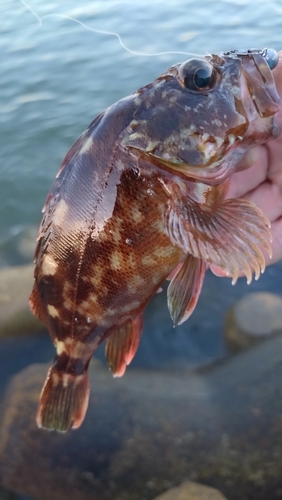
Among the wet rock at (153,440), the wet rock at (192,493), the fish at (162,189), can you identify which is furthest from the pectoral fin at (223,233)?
the wet rock at (153,440)

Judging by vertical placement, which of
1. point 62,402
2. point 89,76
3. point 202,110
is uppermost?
point 202,110

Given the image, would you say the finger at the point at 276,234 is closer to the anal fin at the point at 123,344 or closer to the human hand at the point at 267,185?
the human hand at the point at 267,185

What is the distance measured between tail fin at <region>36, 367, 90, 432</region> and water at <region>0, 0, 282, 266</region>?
3.15m

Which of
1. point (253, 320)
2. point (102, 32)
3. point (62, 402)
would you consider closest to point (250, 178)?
point (253, 320)

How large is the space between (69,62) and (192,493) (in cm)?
907

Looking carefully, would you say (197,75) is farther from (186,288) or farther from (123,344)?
(123,344)

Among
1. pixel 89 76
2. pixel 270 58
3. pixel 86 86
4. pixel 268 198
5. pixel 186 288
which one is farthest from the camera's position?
pixel 89 76

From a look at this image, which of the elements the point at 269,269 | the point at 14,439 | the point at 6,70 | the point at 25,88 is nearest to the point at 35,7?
the point at 6,70

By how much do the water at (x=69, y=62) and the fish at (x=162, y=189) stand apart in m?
3.56

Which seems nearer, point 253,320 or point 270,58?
point 270,58

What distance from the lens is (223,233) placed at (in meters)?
2.07

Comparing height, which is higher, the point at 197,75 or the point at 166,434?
the point at 197,75

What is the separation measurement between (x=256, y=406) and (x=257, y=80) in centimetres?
268

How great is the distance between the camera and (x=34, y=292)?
2.37 metres
